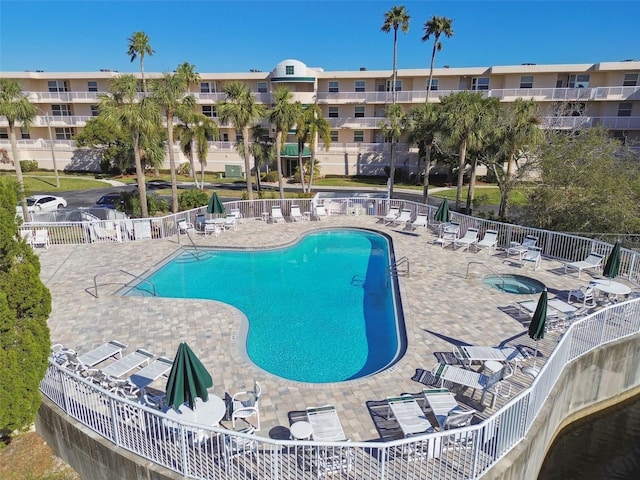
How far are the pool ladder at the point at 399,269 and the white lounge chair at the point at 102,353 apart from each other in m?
9.68

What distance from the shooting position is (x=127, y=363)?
9.62m

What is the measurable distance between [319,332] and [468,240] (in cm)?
959

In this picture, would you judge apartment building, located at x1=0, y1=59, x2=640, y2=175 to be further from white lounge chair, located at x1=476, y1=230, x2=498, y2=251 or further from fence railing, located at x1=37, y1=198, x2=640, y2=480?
fence railing, located at x1=37, y1=198, x2=640, y2=480

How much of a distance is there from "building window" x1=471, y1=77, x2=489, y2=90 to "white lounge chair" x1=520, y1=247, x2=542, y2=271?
108ft

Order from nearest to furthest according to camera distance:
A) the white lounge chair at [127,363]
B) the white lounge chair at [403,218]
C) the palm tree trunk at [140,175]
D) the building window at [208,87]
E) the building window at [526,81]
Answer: the white lounge chair at [127,363] → the palm tree trunk at [140,175] → the white lounge chair at [403,218] → the building window at [526,81] → the building window at [208,87]

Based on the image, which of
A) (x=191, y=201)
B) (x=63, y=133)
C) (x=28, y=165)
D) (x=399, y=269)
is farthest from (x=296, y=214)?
(x=63, y=133)

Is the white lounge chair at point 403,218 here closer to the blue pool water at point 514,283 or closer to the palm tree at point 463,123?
the palm tree at point 463,123

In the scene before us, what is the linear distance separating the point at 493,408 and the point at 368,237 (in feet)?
47.8

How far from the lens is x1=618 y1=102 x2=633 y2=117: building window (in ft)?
136

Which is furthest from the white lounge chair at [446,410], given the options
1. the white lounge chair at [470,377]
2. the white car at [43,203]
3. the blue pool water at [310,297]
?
the white car at [43,203]

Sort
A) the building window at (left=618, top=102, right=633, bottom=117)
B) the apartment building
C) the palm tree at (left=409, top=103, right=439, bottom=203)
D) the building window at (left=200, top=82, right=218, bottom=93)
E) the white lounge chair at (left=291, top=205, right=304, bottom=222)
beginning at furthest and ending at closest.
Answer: the building window at (left=200, top=82, right=218, bottom=93), the apartment building, the building window at (left=618, top=102, right=633, bottom=117), the palm tree at (left=409, top=103, right=439, bottom=203), the white lounge chair at (left=291, top=205, right=304, bottom=222)

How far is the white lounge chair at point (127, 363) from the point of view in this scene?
9245 mm

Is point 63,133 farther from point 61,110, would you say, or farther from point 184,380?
point 184,380

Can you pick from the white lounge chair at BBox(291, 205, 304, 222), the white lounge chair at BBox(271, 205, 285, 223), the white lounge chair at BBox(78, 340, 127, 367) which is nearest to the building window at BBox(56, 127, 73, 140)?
the white lounge chair at BBox(271, 205, 285, 223)
